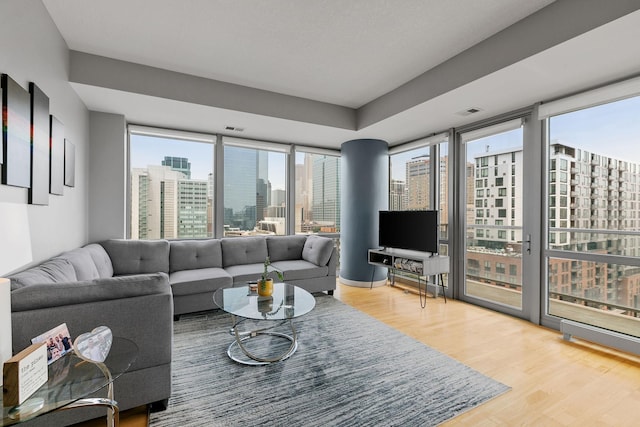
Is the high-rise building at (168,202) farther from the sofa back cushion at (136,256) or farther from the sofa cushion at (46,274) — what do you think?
the sofa cushion at (46,274)

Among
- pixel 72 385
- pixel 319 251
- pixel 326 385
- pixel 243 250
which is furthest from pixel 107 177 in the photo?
pixel 326 385

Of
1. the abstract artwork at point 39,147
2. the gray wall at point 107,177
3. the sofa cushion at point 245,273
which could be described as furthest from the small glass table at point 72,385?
the gray wall at point 107,177

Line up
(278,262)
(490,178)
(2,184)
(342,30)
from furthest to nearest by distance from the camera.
Answer: (278,262)
(490,178)
(342,30)
(2,184)

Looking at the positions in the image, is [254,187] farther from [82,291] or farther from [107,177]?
[82,291]

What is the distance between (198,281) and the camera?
3.40 meters

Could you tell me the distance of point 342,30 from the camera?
2582mm

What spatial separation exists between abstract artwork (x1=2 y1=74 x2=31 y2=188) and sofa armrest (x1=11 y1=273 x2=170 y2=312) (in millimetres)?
680

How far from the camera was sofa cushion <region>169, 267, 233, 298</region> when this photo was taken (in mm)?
3326

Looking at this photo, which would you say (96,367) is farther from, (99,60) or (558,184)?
(558,184)

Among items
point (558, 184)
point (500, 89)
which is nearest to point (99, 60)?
point (500, 89)

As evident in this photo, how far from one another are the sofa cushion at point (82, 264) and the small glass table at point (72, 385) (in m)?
1.41

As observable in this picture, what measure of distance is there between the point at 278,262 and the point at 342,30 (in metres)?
3.11

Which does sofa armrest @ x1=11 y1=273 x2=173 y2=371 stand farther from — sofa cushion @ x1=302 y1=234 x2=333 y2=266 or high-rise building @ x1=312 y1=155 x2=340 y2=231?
high-rise building @ x1=312 y1=155 x2=340 y2=231

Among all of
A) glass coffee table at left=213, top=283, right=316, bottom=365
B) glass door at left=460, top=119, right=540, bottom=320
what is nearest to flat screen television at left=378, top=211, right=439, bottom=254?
glass door at left=460, top=119, right=540, bottom=320
